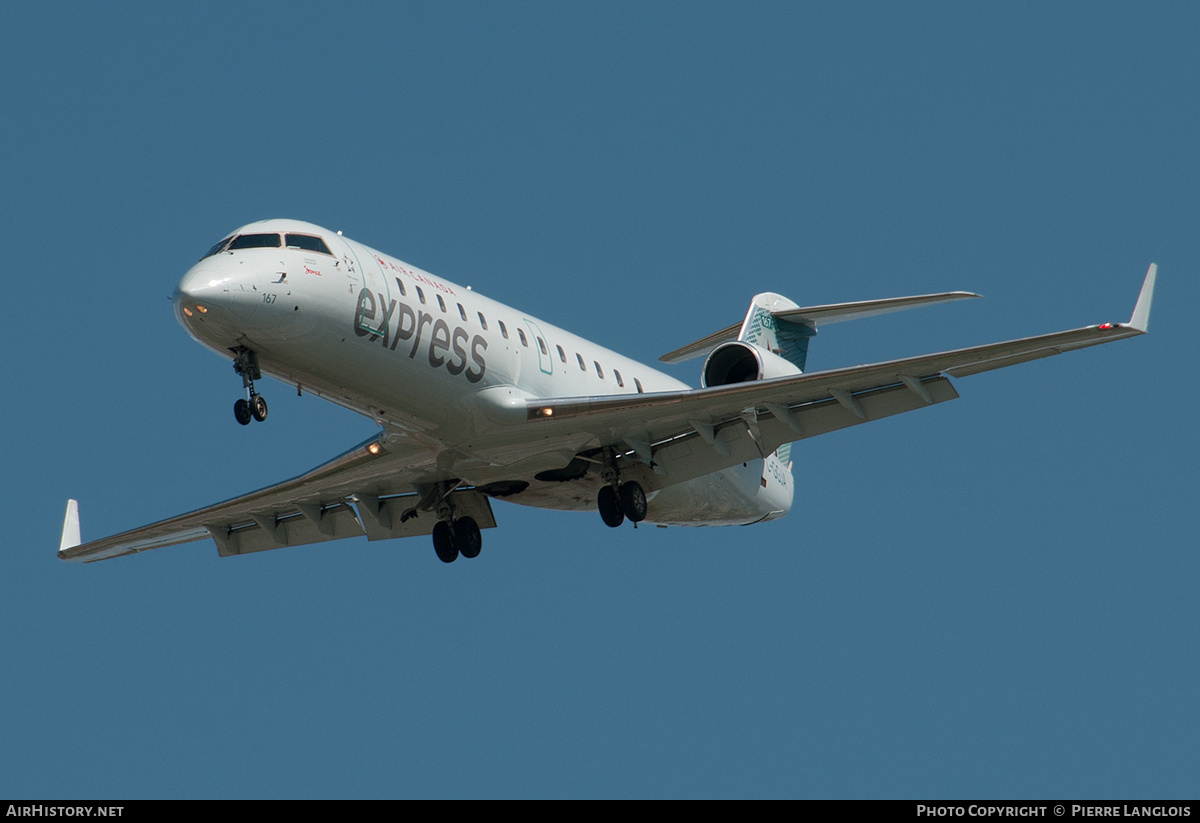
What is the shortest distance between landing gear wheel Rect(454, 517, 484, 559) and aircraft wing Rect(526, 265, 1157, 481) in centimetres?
243

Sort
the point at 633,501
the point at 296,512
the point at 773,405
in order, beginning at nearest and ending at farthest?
the point at 773,405 < the point at 633,501 < the point at 296,512

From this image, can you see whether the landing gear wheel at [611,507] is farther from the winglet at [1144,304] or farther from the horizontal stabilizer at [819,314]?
the winglet at [1144,304]

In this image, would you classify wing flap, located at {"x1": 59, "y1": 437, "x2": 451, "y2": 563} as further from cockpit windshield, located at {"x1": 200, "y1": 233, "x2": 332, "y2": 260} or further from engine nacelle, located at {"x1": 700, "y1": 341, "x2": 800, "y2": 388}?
engine nacelle, located at {"x1": 700, "y1": 341, "x2": 800, "y2": 388}

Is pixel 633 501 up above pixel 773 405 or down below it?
below

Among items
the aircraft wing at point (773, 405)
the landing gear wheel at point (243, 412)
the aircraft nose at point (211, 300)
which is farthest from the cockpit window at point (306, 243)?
the aircraft wing at point (773, 405)

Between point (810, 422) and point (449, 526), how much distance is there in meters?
5.08

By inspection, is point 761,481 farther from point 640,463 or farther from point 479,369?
point 479,369

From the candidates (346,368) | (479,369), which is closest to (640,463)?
(479,369)

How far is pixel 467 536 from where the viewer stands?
855 inches

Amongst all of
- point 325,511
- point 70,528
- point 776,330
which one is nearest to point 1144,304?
point 776,330

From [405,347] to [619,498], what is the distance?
3864mm

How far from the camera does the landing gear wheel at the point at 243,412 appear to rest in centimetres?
1750

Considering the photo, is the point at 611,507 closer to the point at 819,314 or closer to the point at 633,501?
the point at 633,501

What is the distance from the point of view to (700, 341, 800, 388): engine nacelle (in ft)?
71.4
